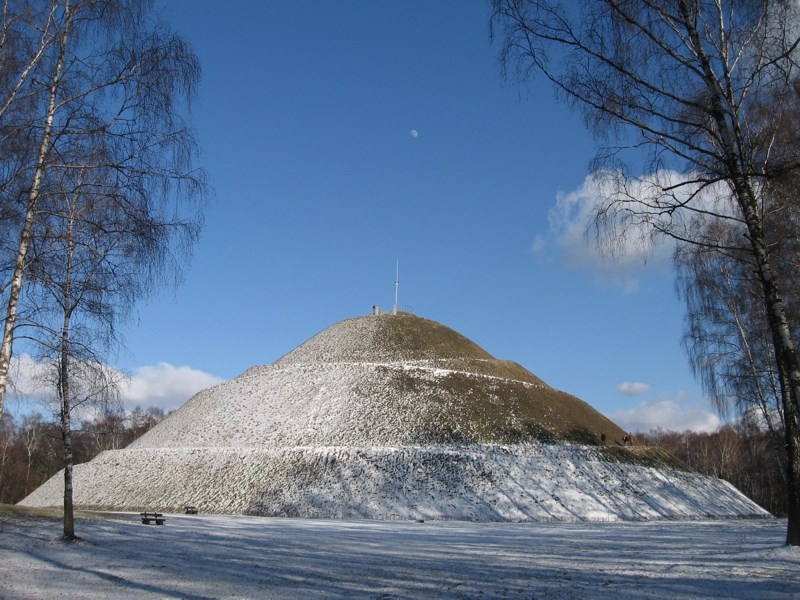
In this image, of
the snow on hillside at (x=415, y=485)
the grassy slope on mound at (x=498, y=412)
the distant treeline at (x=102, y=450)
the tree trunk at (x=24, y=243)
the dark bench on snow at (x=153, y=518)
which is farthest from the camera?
the distant treeline at (x=102, y=450)

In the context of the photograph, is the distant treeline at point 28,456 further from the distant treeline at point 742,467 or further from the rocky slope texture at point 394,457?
the distant treeline at point 742,467

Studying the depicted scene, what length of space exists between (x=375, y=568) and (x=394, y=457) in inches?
1152

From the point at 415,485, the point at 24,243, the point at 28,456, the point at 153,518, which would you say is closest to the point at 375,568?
the point at 24,243

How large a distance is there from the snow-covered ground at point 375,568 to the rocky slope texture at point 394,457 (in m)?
19.5

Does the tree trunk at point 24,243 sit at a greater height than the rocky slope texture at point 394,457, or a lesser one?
greater

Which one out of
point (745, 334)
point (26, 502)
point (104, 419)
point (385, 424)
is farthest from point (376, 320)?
point (104, 419)

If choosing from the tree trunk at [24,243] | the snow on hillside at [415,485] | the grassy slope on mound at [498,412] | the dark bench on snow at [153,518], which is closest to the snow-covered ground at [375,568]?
the tree trunk at [24,243]

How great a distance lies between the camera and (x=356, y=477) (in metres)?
39.9

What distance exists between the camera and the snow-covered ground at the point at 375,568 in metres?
10.2

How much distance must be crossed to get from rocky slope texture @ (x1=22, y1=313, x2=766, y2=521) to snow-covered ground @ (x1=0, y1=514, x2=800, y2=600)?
19467 mm

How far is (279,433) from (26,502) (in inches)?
818

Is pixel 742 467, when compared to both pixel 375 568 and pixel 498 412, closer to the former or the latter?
pixel 498 412

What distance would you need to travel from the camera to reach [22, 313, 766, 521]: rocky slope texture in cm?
3769

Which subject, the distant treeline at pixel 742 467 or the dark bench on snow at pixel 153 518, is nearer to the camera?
the dark bench on snow at pixel 153 518
